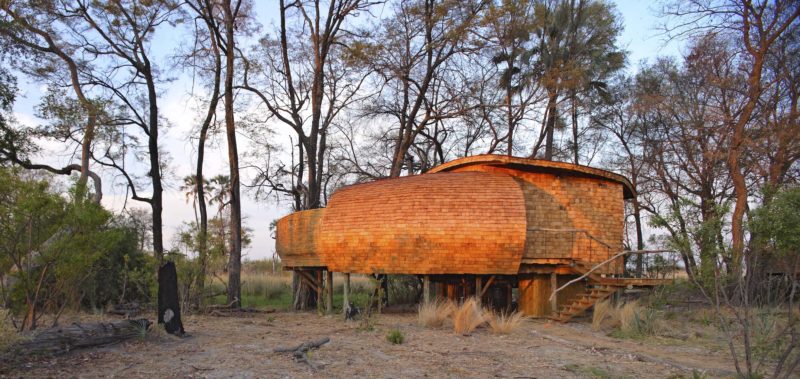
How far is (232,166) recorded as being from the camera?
2247cm

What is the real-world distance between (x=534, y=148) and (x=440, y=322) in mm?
14948

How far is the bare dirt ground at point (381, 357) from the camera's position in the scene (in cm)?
896

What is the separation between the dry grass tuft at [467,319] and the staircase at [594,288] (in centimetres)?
315

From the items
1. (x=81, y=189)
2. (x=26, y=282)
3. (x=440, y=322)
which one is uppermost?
(x=81, y=189)

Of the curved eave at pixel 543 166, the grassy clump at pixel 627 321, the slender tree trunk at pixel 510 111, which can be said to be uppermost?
the slender tree trunk at pixel 510 111

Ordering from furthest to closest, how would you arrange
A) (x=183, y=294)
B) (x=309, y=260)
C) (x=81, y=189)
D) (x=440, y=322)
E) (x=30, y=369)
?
1. (x=309, y=260)
2. (x=183, y=294)
3. (x=440, y=322)
4. (x=81, y=189)
5. (x=30, y=369)

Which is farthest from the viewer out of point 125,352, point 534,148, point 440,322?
point 534,148

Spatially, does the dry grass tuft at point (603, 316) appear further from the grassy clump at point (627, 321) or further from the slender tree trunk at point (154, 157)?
the slender tree trunk at point (154, 157)

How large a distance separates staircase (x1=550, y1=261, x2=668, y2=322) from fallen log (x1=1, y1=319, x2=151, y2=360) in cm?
1027

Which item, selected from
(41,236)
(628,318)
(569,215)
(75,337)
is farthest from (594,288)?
(41,236)

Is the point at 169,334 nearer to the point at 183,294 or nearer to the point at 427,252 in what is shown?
the point at 183,294

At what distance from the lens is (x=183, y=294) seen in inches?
Answer: 638

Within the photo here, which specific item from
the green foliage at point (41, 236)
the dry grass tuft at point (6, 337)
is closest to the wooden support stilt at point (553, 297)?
the green foliage at point (41, 236)

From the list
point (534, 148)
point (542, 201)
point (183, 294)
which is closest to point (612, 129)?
point (534, 148)
